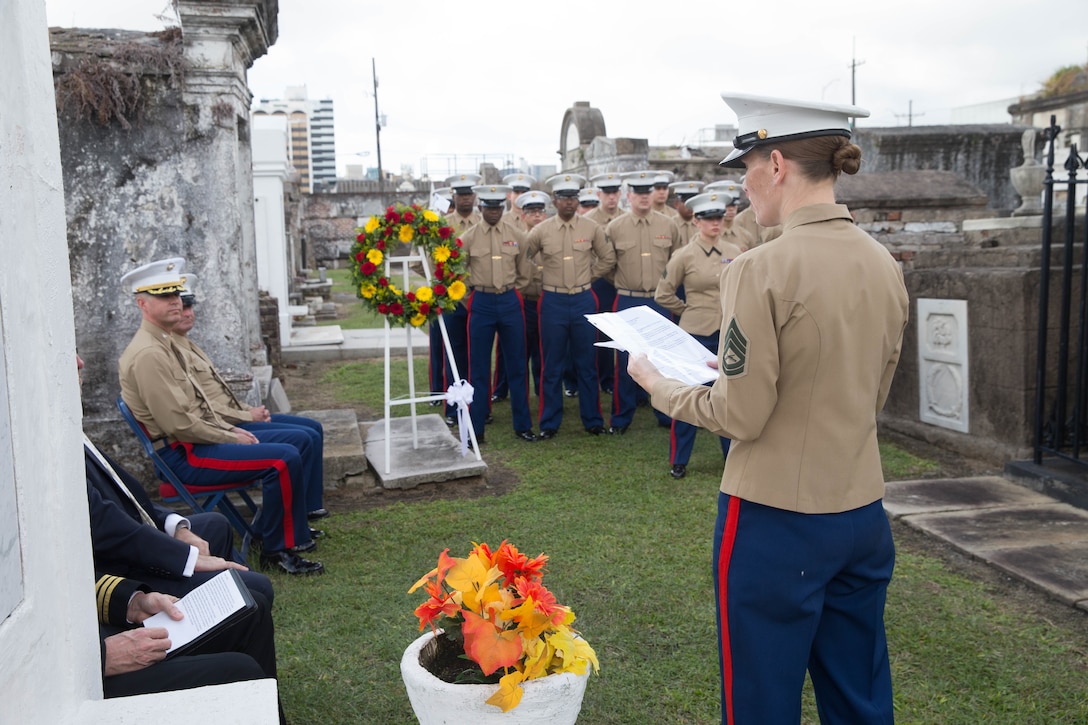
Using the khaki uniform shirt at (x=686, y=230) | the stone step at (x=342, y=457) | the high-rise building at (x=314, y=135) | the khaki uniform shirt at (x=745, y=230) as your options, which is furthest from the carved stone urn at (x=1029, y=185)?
the high-rise building at (x=314, y=135)

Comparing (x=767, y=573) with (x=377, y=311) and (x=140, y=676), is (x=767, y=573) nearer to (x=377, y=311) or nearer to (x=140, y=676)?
(x=140, y=676)

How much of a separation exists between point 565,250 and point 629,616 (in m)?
3.93

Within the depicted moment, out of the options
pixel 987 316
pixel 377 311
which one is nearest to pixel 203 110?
pixel 377 311

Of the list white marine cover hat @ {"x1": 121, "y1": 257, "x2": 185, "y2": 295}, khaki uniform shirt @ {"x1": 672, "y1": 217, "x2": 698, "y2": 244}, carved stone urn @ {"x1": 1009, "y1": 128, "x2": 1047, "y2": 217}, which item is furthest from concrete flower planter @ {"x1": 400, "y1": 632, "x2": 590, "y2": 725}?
carved stone urn @ {"x1": 1009, "y1": 128, "x2": 1047, "y2": 217}

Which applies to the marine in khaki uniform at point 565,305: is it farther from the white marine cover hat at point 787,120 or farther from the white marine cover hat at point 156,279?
the white marine cover hat at point 787,120

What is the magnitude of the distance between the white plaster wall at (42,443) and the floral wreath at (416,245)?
13.2 feet

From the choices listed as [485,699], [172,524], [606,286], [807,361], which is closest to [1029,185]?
[606,286]

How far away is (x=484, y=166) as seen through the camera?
2636 centimetres

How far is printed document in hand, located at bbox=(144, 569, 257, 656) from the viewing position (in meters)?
2.48

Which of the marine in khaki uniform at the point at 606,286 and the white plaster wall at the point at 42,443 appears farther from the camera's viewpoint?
the marine in khaki uniform at the point at 606,286

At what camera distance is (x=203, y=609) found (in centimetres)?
259

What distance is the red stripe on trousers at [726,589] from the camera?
1979 mm

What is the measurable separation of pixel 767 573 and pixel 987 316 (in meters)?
4.49

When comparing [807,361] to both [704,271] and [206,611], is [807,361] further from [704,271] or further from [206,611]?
[704,271]
